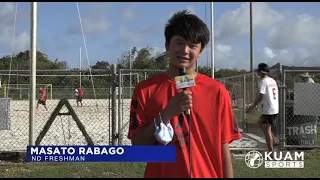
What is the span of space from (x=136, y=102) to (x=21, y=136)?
11.1 meters

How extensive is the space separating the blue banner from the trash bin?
5838 mm

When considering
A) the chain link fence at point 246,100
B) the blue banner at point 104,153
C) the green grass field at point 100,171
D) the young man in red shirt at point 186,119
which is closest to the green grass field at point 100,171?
the green grass field at point 100,171

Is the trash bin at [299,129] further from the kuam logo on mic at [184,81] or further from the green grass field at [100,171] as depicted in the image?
the kuam logo on mic at [184,81]

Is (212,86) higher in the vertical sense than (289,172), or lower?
higher

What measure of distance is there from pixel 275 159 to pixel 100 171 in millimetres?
3450

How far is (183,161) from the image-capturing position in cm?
237

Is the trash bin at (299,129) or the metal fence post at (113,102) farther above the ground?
the metal fence post at (113,102)

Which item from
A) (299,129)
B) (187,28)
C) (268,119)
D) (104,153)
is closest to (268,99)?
(268,119)

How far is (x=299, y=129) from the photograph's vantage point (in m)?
10.2

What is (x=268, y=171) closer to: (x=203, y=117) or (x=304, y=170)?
(x=304, y=170)

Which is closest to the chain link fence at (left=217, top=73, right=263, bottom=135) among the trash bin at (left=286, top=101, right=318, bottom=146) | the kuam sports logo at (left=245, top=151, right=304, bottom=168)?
the trash bin at (left=286, top=101, right=318, bottom=146)

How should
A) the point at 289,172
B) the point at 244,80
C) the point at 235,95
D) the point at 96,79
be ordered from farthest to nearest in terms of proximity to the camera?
the point at 96,79 < the point at 235,95 < the point at 244,80 < the point at 289,172

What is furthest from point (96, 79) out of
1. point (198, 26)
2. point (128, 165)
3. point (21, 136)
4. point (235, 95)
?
point (198, 26)

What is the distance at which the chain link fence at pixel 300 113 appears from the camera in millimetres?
9938
